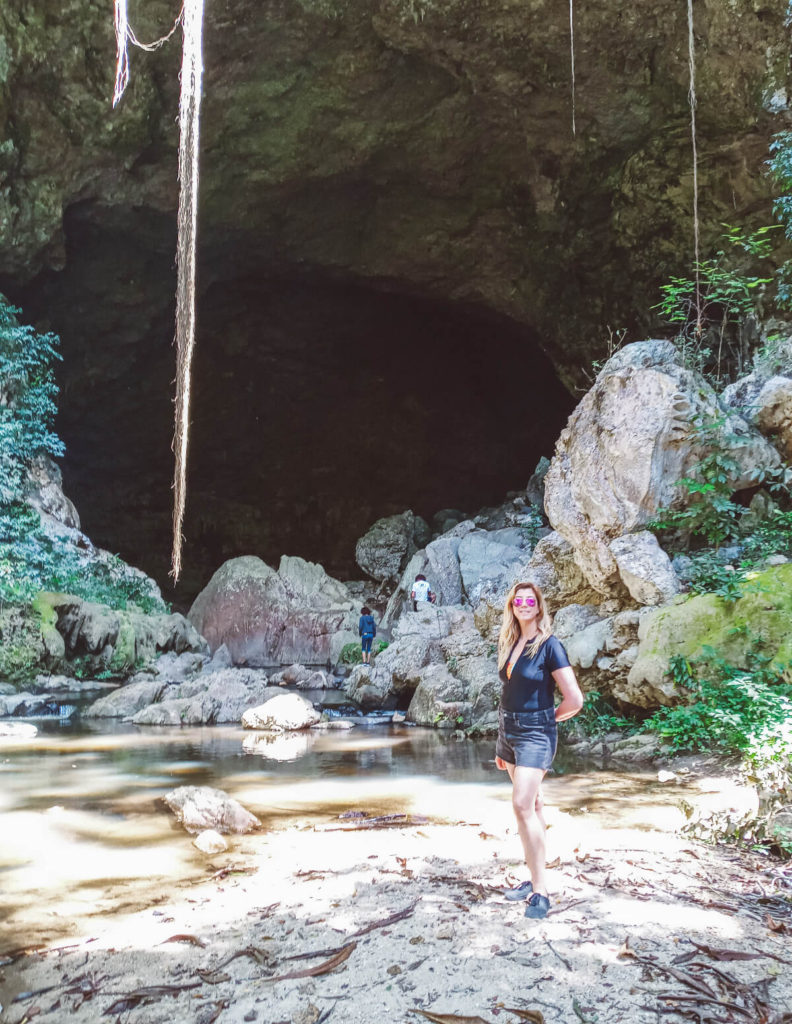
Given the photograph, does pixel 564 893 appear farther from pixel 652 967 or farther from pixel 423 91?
pixel 423 91

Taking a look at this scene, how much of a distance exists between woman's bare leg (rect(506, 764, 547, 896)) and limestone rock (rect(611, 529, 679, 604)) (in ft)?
15.4

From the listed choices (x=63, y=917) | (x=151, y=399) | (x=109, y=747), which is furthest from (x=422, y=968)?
(x=151, y=399)

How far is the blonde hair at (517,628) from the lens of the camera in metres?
3.06

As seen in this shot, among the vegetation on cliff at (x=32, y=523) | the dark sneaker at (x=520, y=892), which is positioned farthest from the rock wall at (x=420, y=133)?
the dark sneaker at (x=520, y=892)

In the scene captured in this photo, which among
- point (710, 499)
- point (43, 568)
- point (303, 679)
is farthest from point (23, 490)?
point (710, 499)

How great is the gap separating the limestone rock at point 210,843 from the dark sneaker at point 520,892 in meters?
1.66

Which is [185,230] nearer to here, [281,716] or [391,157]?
[281,716]

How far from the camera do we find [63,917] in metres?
3.09

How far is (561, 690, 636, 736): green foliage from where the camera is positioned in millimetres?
6824

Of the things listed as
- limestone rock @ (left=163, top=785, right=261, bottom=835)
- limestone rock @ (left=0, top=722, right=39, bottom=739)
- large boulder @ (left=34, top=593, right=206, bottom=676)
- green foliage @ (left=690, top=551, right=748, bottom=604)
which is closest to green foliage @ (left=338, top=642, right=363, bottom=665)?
large boulder @ (left=34, top=593, right=206, bottom=676)

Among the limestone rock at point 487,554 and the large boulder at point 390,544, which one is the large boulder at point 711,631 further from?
the large boulder at point 390,544

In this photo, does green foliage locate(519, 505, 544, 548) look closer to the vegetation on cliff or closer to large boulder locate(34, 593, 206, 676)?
large boulder locate(34, 593, 206, 676)

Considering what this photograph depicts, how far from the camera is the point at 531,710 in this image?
299cm

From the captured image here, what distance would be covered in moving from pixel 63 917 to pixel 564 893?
80.1 inches
